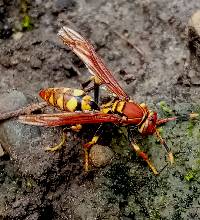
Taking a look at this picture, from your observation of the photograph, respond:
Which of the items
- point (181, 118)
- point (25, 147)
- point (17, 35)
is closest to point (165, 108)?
point (181, 118)

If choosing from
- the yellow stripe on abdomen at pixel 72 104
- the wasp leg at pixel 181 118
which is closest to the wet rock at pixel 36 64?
the yellow stripe on abdomen at pixel 72 104

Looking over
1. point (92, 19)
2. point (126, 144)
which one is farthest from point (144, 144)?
point (92, 19)

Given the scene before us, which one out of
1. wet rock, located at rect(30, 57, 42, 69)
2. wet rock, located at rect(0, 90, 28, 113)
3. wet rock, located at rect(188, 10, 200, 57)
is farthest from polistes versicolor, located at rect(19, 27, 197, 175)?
wet rock, located at rect(188, 10, 200, 57)

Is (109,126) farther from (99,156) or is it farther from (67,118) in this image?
(67,118)

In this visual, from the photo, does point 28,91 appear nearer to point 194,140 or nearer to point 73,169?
point 73,169

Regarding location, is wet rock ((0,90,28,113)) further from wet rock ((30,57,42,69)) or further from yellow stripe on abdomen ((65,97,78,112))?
wet rock ((30,57,42,69))

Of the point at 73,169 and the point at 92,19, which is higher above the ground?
the point at 92,19

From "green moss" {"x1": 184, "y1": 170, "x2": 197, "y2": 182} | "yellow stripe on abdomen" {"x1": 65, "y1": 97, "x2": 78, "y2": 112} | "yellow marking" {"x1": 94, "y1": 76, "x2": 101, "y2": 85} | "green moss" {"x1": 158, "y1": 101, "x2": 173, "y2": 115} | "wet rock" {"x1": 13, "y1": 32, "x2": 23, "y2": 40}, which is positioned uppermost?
"wet rock" {"x1": 13, "y1": 32, "x2": 23, "y2": 40}
